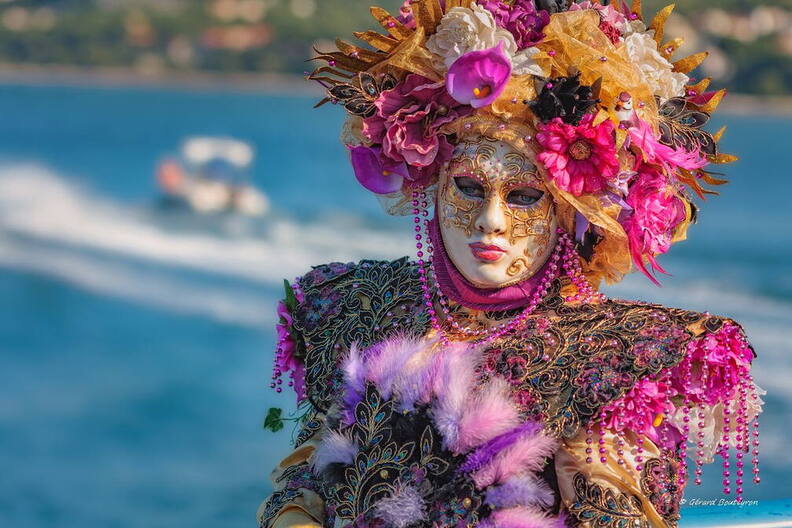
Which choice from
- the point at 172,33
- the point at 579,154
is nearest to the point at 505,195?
the point at 579,154

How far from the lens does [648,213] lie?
238 centimetres

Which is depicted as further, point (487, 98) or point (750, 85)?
point (750, 85)

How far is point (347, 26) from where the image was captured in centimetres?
2583

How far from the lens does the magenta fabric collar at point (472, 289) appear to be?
2465mm

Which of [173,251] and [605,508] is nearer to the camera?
[605,508]

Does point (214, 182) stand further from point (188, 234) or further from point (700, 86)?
point (700, 86)

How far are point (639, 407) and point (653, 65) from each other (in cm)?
65

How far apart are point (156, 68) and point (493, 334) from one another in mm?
24647

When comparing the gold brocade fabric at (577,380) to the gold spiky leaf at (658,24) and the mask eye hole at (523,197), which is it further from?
the gold spiky leaf at (658,24)

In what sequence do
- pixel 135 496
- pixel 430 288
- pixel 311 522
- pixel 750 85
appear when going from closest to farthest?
pixel 311 522
pixel 430 288
pixel 135 496
pixel 750 85

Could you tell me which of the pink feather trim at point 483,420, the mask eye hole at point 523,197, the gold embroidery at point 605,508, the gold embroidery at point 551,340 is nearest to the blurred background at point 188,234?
the gold embroidery at point 551,340

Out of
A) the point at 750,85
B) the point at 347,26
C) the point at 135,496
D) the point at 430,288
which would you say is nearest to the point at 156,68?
the point at 347,26

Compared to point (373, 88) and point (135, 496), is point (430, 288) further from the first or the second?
point (135, 496)

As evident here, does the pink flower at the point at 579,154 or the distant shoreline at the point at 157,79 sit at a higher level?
the distant shoreline at the point at 157,79
